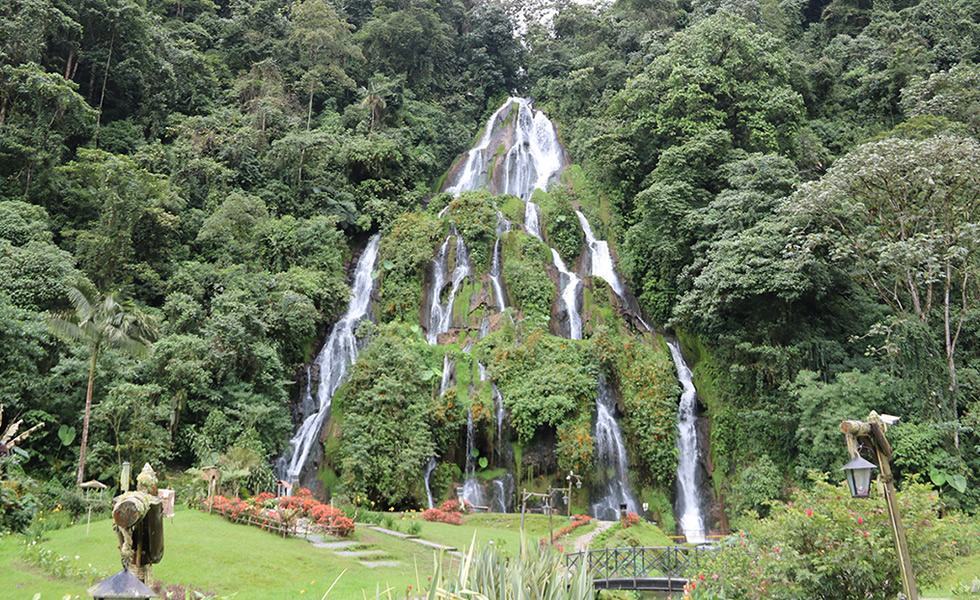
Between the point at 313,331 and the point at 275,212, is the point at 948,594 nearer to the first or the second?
the point at 313,331

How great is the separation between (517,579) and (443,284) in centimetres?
2113

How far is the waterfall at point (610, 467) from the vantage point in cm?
1772

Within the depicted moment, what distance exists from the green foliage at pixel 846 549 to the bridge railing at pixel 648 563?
2.29 m

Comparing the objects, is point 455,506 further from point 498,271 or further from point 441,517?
point 498,271

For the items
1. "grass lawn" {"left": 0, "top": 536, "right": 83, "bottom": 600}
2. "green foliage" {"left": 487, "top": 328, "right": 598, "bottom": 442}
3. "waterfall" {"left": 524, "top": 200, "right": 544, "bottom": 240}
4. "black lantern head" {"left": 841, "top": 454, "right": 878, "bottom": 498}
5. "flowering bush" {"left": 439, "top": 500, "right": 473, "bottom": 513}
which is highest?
"waterfall" {"left": 524, "top": 200, "right": 544, "bottom": 240}

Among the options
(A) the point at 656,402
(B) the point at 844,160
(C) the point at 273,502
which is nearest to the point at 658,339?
(A) the point at 656,402

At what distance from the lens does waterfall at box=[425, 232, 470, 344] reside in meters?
23.2

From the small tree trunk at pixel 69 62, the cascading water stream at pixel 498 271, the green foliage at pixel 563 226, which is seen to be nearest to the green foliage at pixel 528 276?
the cascading water stream at pixel 498 271

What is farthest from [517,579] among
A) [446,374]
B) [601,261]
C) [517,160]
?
[517,160]

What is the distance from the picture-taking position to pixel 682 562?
36.0 ft

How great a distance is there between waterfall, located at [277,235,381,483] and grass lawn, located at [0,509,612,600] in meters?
5.96

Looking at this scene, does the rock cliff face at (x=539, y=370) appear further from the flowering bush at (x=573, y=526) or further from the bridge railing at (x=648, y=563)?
the bridge railing at (x=648, y=563)

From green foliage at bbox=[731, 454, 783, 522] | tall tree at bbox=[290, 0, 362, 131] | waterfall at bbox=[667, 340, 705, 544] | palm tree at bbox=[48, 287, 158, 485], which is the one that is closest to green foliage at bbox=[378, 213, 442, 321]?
palm tree at bbox=[48, 287, 158, 485]

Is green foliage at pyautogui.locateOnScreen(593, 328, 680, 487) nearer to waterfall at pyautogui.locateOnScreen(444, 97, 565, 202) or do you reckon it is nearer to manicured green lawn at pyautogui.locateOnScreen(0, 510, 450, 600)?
manicured green lawn at pyautogui.locateOnScreen(0, 510, 450, 600)
